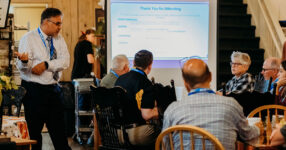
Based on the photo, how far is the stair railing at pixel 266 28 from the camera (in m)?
7.09

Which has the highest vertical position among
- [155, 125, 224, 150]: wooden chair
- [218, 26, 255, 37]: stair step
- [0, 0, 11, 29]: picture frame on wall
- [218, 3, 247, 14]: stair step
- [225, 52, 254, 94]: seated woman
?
[218, 3, 247, 14]: stair step

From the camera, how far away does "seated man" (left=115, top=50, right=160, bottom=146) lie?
3.33 m

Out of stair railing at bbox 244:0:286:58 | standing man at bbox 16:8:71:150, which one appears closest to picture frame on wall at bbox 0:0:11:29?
standing man at bbox 16:8:71:150

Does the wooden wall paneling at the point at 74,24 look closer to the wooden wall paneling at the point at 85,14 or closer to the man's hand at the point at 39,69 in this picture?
the wooden wall paneling at the point at 85,14

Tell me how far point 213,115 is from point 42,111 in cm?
209

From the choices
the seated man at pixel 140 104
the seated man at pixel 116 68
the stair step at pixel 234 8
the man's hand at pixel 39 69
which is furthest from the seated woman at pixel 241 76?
the stair step at pixel 234 8

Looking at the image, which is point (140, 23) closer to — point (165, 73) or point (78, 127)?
point (165, 73)

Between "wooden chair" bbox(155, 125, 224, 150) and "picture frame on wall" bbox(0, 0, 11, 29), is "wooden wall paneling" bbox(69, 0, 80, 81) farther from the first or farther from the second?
"wooden chair" bbox(155, 125, 224, 150)

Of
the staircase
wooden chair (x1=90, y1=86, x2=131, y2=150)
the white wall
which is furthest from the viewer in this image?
the white wall

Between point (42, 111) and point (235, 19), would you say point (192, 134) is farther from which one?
point (235, 19)

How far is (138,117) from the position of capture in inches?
138

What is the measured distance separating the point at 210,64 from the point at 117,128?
1619 millimetres

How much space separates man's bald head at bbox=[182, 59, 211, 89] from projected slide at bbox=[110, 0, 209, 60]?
2.07 metres

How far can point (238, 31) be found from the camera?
7.84 meters
